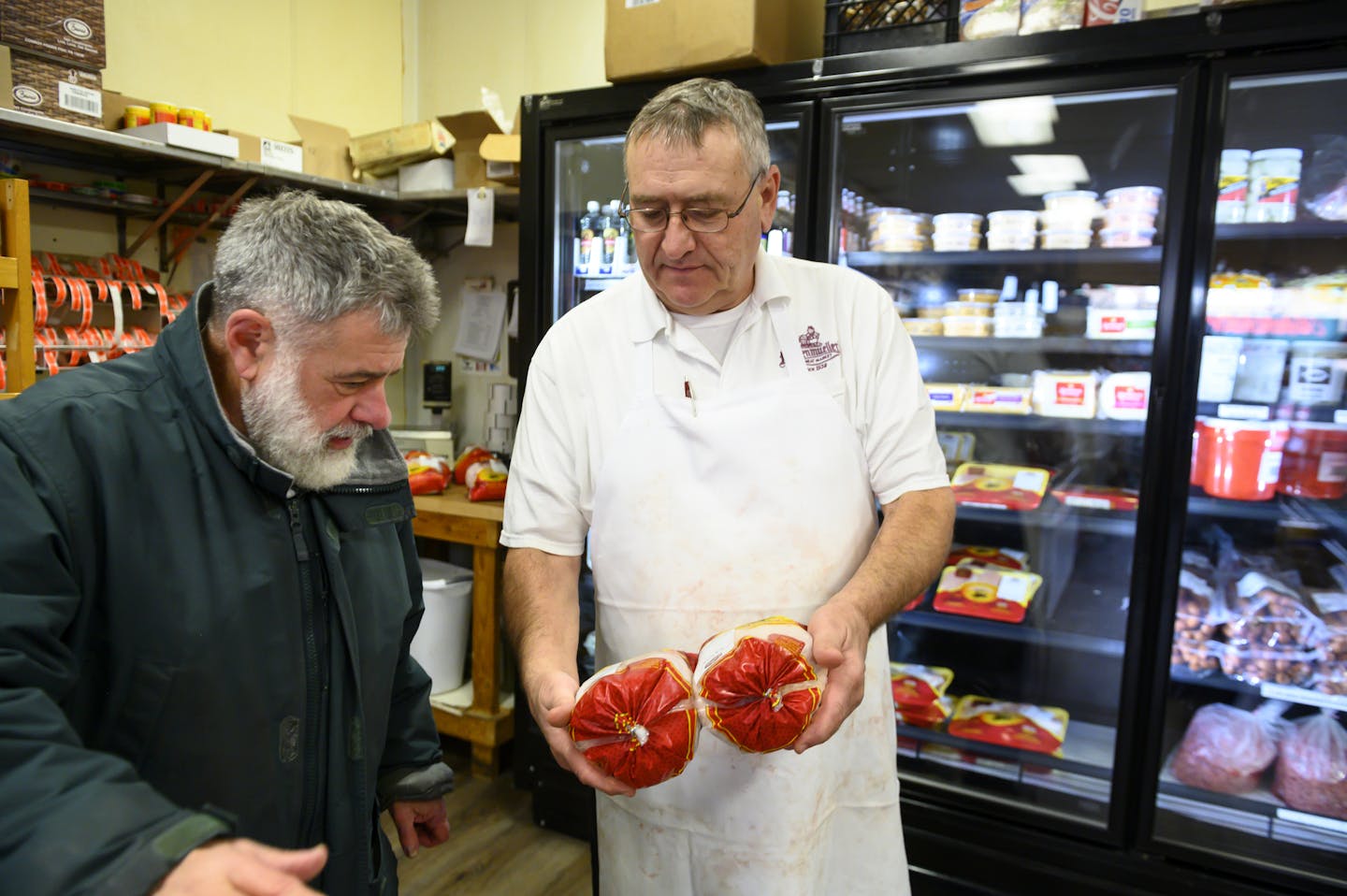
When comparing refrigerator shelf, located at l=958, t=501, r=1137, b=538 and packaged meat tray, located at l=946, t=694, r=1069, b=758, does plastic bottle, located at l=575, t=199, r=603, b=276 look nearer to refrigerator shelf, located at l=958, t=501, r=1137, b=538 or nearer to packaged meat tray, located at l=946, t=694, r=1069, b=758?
refrigerator shelf, located at l=958, t=501, r=1137, b=538

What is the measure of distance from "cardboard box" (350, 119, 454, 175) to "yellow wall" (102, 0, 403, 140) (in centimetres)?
46

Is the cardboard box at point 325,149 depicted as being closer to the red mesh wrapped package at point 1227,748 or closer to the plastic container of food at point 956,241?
the plastic container of food at point 956,241

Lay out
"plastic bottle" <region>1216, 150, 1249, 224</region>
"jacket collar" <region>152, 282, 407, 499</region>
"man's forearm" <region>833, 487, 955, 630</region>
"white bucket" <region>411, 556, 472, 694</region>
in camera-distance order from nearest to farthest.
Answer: "jacket collar" <region>152, 282, 407, 499</region>
"man's forearm" <region>833, 487, 955, 630</region>
"plastic bottle" <region>1216, 150, 1249, 224</region>
"white bucket" <region>411, 556, 472, 694</region>

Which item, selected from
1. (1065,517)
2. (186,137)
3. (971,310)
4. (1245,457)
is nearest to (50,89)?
(186,137)

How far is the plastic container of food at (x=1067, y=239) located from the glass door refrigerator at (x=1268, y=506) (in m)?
0.36

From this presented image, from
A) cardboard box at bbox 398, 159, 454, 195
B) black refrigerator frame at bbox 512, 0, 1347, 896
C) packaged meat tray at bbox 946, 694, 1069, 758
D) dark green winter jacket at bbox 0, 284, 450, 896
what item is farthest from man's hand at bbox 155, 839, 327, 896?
Result: cardboard box at bbox 398, 159, 454, 195

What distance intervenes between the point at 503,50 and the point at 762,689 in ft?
12.0

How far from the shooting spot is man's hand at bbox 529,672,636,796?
1.27 m

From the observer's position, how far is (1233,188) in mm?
2342

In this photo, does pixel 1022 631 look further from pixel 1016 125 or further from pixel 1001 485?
pixel 1016 125

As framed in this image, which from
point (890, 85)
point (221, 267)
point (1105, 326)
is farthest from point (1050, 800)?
point (221, 267)

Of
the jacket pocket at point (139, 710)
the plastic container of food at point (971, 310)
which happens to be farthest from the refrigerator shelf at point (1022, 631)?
the jacket pocket at point (139, 710)

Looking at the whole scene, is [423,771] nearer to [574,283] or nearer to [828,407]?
[828,407]

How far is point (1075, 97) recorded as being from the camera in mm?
2352
